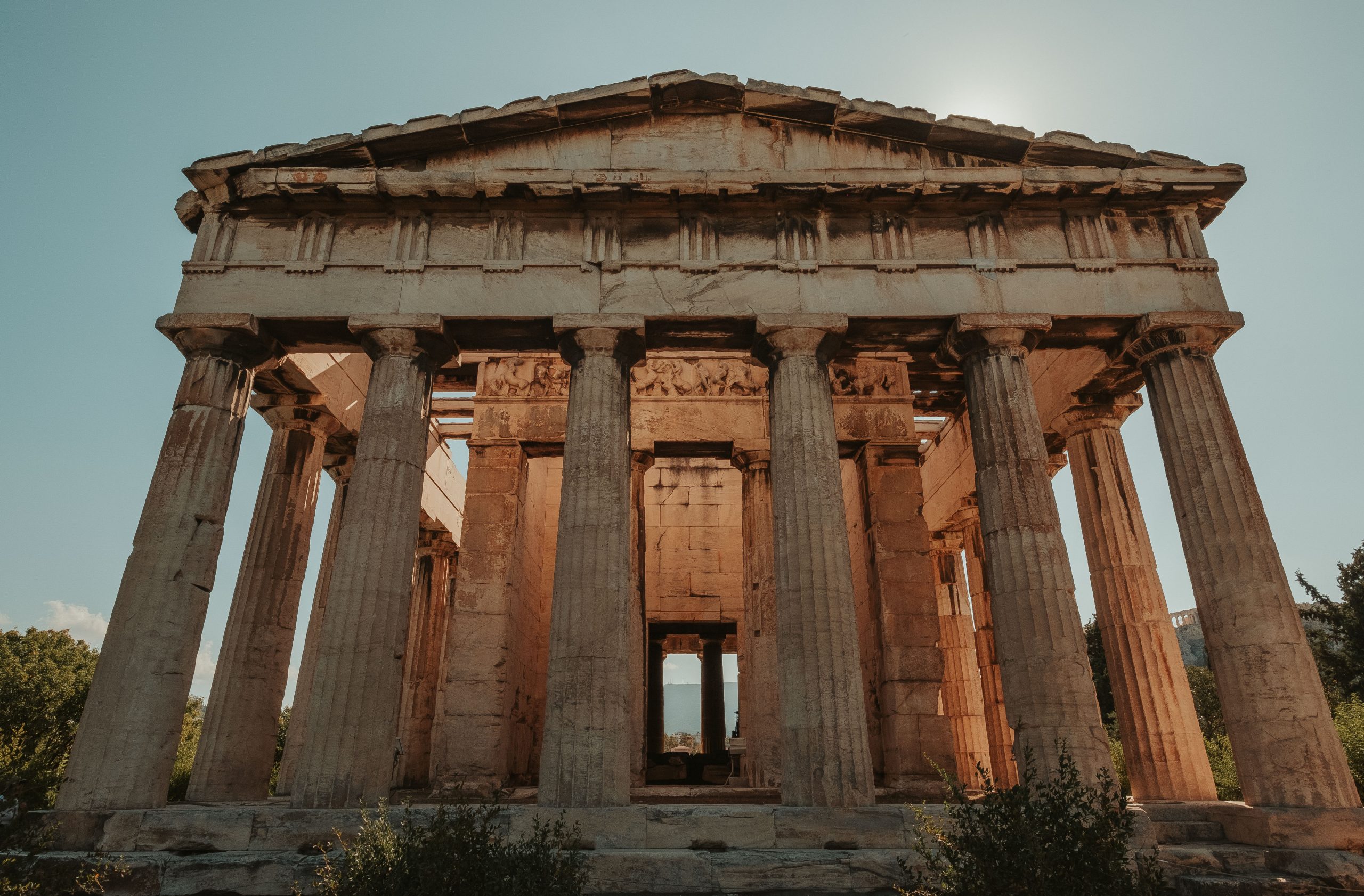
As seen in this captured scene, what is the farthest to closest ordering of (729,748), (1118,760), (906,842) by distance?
(1118,760) → (729,748) → (906,842)

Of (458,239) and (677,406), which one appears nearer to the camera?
(458,239)

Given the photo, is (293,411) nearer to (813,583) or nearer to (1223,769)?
(813,583)

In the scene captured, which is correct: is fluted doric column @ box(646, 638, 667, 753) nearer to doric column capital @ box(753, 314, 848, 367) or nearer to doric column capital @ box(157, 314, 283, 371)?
doric column capital @ box(753, 314, 848, 367)

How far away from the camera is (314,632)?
56.3 ft

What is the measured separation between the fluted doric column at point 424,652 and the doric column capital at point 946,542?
13.2 m

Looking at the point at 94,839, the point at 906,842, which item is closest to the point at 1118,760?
the point at 906,842

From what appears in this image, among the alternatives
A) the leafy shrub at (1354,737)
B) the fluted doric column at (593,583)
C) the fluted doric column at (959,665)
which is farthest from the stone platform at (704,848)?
the fluted doric column at (959,665)

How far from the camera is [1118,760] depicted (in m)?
22.8

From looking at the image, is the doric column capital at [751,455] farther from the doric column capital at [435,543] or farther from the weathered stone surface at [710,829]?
the doric column capital at [435,543]

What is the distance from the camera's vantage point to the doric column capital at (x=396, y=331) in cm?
1352

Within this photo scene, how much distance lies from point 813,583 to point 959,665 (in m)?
9.76

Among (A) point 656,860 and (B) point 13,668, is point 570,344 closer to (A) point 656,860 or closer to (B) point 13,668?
(A) point 656,860

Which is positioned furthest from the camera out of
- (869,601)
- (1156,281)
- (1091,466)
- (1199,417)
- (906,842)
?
(869,601)

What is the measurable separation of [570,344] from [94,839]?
30.6 feet
